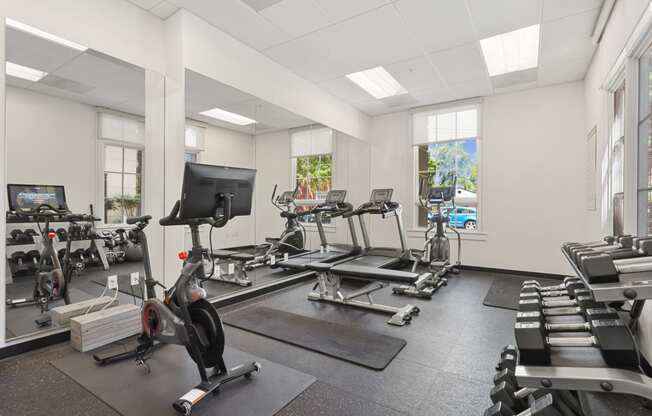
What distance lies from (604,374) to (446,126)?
18.5ft

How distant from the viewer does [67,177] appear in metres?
2.83

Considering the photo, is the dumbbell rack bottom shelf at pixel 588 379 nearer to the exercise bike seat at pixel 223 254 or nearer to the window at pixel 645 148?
the window at pixel 645 148

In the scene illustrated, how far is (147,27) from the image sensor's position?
3.36m

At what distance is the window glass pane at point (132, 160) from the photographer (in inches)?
125

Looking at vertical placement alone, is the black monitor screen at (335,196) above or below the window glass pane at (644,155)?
below

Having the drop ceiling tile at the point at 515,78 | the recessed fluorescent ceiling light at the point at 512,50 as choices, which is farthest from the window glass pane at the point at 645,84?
the drop ceiling tile at the point at 515,78

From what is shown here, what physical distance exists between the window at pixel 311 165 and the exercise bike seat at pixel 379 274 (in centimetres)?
184

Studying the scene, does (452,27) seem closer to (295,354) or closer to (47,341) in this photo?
(295,354)

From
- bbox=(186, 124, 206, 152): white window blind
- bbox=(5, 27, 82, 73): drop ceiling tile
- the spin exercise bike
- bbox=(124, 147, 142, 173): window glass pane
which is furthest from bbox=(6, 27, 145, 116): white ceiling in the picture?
the spin exercise bike

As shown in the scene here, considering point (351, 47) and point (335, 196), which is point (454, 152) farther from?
point (351, 47)

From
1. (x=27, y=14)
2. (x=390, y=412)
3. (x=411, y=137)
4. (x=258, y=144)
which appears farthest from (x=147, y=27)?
(x=411, y=137)

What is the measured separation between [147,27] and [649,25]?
4381mm

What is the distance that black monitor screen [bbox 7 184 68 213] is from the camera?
2514 millimetres

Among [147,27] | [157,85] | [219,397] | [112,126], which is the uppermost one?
[147,27]
